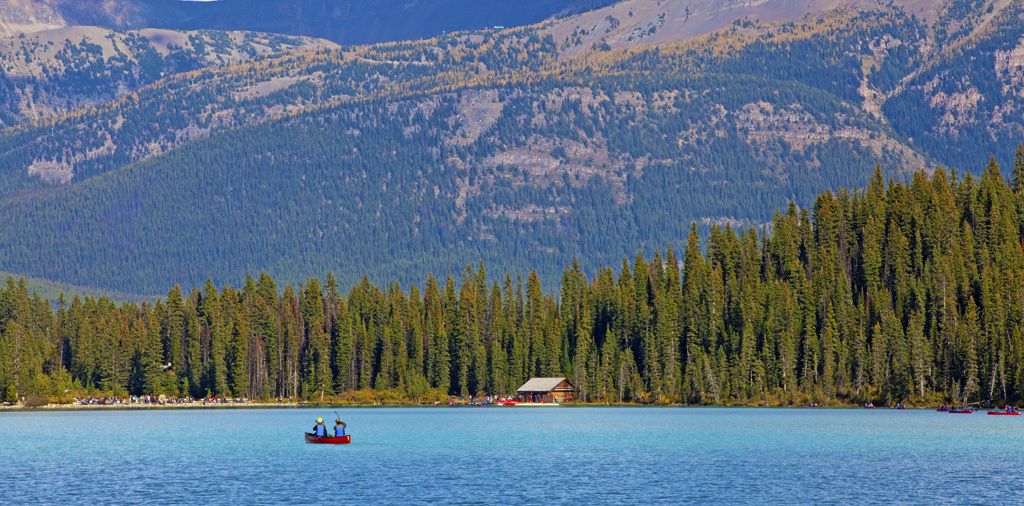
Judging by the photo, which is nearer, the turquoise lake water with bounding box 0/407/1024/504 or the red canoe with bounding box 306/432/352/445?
the turquoise lake water with bounding box 0/407/1024/504

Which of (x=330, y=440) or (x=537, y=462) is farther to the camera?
(x=330, y=440)

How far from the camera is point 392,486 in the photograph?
85750mm

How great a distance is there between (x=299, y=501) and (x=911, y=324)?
410 ft

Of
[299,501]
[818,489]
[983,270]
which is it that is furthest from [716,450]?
[983,270]

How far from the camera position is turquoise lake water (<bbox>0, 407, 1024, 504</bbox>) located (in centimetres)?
Answer: 8138

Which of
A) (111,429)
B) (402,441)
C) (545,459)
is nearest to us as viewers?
(545,459)

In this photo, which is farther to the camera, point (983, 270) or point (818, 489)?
point (983, 270)

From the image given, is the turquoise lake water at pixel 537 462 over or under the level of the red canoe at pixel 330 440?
under

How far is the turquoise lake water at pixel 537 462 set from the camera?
267ft

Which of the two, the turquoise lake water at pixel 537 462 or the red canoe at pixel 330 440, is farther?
the red canoe at pixel 330 440

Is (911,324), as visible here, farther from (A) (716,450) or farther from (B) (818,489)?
(B) (818,489)

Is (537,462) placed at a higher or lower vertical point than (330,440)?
lower

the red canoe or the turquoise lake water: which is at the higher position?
the red canoe

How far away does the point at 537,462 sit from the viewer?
100938mm
